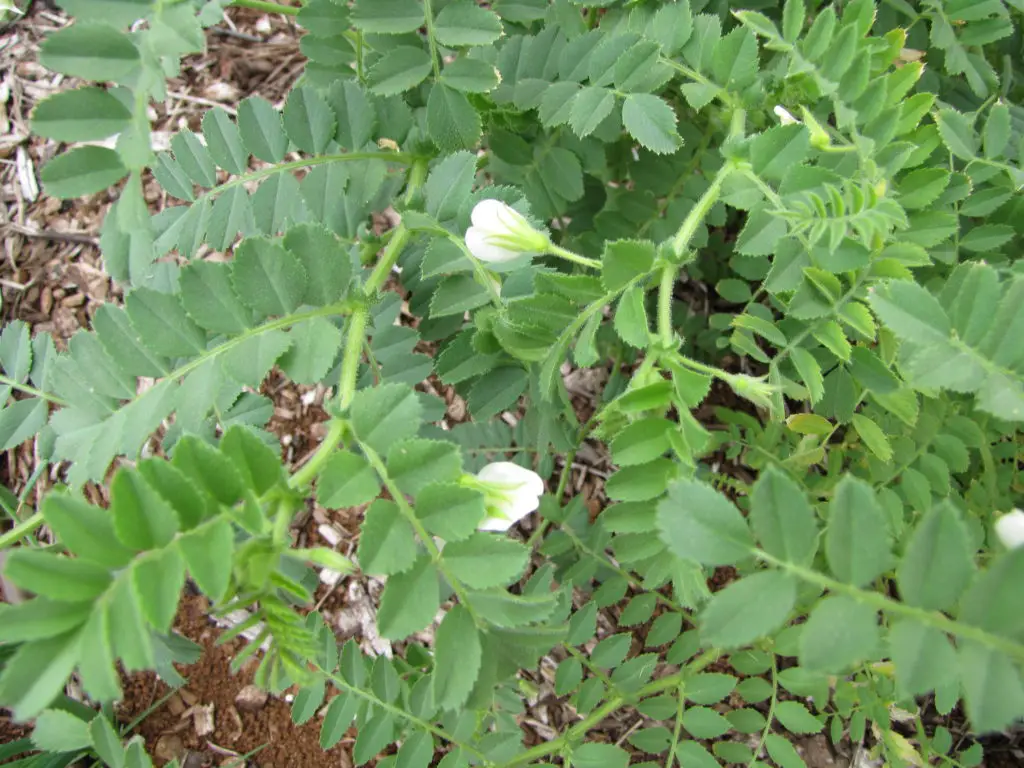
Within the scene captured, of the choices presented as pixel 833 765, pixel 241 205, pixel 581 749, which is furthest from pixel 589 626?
pixel 241 205

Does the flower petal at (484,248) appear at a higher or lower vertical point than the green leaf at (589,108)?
lower

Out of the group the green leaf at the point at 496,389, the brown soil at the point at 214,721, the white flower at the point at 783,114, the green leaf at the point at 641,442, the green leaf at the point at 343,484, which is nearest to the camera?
the green leaf at the point at 343,484

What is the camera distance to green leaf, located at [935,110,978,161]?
125 cm

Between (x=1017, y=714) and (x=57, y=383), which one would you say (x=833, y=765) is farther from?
(x=57, y=383)

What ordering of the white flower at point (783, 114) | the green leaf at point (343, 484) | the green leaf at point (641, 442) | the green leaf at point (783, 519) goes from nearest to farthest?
the green leaf at point (783, 519) → the green leaf at point (343, 484) → the green leaf at point (641, 442) → the white flower at point (783, 114)

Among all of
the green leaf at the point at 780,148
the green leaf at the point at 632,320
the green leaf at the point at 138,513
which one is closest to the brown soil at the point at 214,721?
the green leaf at the point at 138,513

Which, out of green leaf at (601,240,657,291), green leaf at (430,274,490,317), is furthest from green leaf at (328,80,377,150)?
green leaf at (601,240,657,291)

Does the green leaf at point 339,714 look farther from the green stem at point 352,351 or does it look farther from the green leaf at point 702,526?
the green leaf at point 702,526

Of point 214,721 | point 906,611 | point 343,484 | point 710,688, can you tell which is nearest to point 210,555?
point 343,484

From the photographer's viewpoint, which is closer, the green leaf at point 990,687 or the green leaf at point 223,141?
the green leaf at point 990,687

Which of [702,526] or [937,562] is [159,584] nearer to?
[702,526]

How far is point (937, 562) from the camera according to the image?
66 centimetres

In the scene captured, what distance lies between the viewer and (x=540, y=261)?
148 centimetres

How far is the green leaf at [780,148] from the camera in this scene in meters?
1.03
